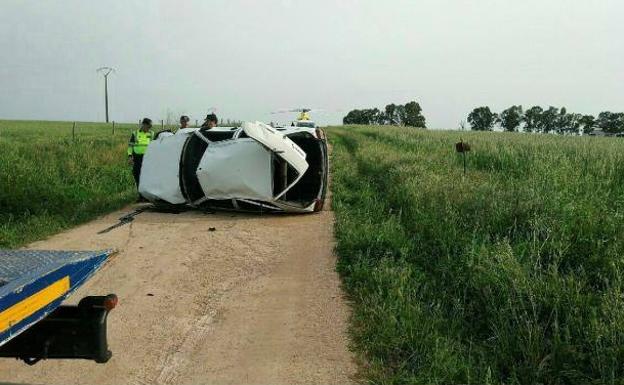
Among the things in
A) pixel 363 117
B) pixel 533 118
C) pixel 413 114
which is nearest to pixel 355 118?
pixel 363 117

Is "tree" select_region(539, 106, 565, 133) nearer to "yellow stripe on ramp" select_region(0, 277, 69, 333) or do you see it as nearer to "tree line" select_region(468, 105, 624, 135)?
"tree line" select_region(468, 105, 624, 135)

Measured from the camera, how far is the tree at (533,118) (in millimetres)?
105188

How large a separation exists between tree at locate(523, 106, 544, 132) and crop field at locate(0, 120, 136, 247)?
101m

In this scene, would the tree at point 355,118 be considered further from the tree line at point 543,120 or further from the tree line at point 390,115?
the tree line at point 543,120

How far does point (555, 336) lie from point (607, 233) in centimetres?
197

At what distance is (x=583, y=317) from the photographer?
4.18 m

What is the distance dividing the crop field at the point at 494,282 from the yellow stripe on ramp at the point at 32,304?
2.25 metres

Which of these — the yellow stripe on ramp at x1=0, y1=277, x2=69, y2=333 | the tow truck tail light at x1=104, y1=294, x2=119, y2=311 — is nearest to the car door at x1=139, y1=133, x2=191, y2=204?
the tow truck tail light at x1=104, y1=294, x2=119, y2=311

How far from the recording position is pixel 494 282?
4.86 m

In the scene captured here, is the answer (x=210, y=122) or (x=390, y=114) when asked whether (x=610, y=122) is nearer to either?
(x=390, y=114)

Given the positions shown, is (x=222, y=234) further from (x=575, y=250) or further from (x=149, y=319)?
(x=575, y=250)

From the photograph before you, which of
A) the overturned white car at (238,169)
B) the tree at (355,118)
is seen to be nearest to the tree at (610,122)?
the tree at (355,118)

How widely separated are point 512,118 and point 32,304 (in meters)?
116

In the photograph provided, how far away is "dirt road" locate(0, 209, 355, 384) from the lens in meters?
4.04
